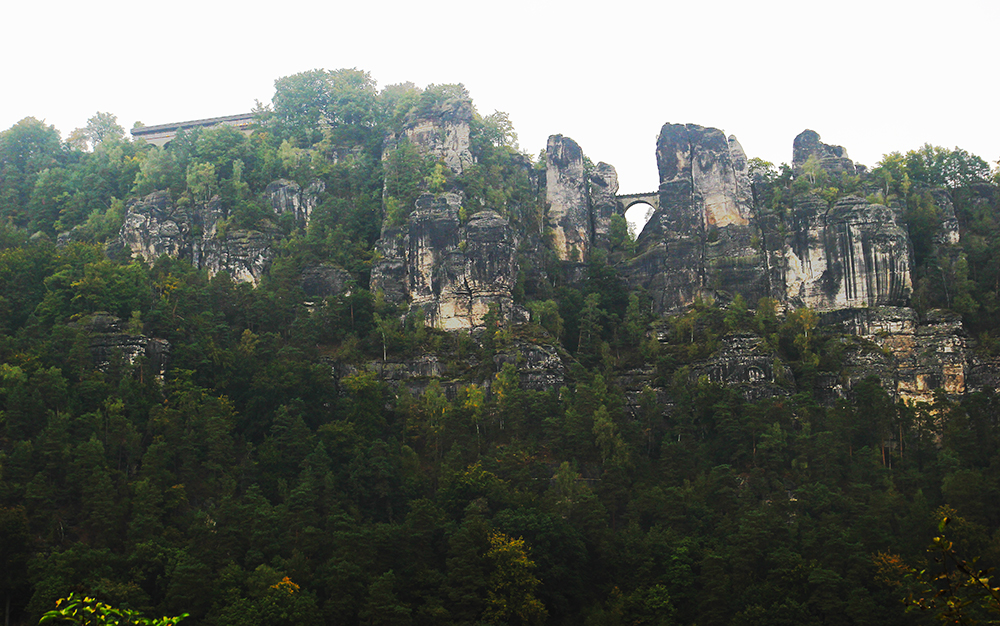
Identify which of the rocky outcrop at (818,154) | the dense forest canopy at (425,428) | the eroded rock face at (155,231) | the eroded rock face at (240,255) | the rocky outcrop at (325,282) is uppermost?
the rocky outcrop at (818,154)

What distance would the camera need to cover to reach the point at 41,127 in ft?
231

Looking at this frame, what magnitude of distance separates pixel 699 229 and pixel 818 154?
8.96 meters

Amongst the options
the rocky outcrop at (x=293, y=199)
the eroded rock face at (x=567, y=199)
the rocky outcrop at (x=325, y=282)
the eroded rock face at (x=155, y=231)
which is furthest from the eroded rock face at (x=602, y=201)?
the eroded rock face at (x=155, y=231)

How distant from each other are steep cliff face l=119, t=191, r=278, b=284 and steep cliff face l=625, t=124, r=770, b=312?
21747mm

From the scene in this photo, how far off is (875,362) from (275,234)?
33.9 m

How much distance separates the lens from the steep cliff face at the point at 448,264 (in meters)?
55.1

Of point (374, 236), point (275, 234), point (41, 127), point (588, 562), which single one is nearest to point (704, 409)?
point (588, 562)

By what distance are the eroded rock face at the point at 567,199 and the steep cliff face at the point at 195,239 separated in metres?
16.9

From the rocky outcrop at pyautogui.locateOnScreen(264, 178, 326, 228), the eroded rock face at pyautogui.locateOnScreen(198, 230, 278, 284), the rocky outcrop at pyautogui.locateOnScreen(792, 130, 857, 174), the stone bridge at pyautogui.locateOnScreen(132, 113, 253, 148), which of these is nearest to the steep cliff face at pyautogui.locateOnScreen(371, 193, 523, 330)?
the rocky outcrop at pyautogui.locateOnScreen(264, 178, 326, 228)

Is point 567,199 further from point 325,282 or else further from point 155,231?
point 155,231

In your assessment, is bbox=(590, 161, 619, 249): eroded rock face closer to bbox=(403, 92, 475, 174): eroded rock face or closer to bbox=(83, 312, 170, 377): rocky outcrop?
bbox=(403, 92, 475, 174): eroded rock face

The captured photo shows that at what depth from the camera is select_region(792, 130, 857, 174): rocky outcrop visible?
5978 cm

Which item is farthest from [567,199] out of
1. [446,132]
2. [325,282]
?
[325,282]

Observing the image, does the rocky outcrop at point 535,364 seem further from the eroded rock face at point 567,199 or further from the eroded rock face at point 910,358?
the eroded rock face at point 910,358
